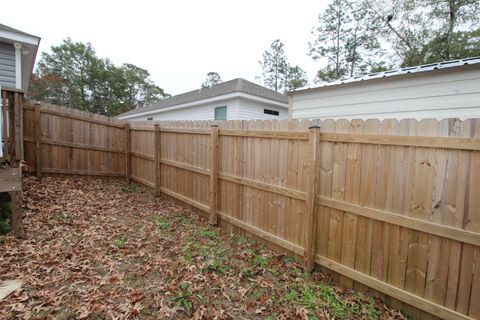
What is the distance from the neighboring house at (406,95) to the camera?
386 cm

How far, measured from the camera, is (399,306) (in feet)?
7.98

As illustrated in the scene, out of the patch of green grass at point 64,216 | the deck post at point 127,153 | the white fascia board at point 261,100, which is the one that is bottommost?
the patch of green grass at point 64,216

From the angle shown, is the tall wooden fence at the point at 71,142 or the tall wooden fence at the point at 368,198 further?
the tall wooden fence at the point at 71,142

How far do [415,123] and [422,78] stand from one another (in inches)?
113

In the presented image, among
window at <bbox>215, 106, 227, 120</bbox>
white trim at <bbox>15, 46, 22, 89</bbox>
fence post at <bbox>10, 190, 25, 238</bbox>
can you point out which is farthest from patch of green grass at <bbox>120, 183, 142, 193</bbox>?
window at <bbox>215, 106, 227, 120</bbox>

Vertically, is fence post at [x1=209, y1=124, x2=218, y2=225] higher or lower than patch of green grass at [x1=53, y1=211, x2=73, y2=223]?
higher

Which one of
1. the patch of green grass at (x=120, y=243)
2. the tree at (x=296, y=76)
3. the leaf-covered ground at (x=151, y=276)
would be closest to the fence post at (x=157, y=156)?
the leaf-covered ground at (x=151, y=276)

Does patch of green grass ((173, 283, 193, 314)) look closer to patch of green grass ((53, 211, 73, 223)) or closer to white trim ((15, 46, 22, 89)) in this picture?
patch of green grass ((53, 211, 73, 223))

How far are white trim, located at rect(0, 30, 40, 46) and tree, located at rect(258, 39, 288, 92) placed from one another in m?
23.7

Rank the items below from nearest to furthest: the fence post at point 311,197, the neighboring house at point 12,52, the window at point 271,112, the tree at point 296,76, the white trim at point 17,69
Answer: the fence post at point 311,197 → the neighboring house at point 12,52 → the white trim at point 17,69 → the window at point 271,112 → the tree at point 296,76

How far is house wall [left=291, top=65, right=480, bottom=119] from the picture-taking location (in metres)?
3.87

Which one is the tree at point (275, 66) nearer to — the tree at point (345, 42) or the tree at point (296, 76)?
the tree at point (296, 76)

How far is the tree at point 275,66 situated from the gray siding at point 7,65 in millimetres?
24051

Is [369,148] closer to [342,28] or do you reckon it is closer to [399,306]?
[399,306]
